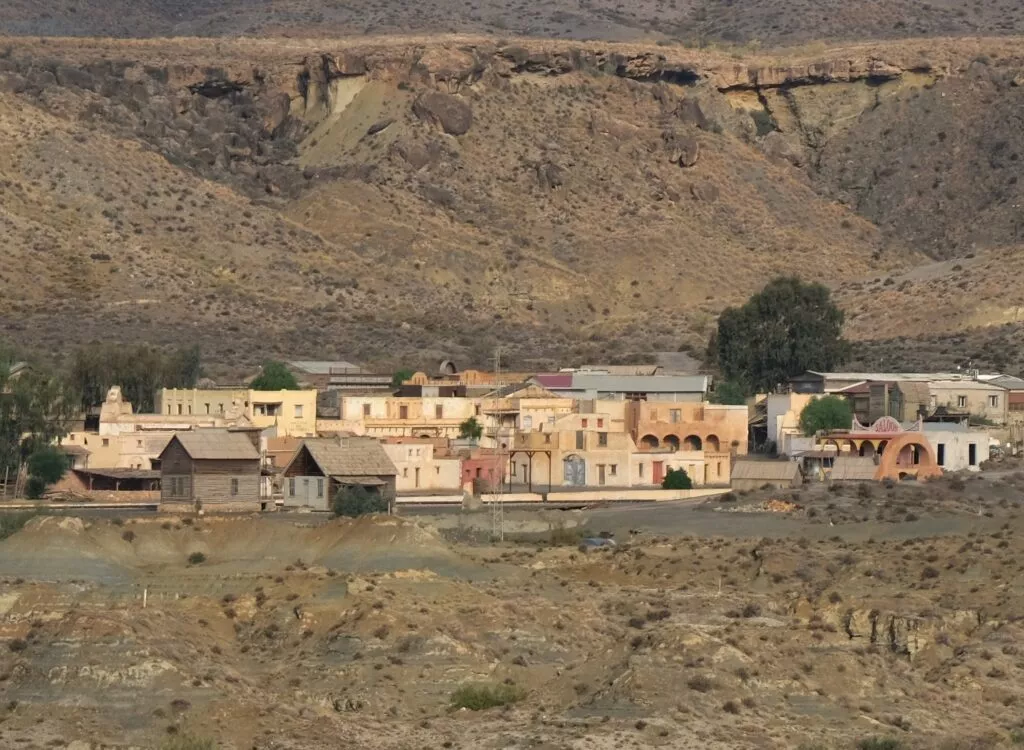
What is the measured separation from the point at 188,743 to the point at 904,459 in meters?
48.6

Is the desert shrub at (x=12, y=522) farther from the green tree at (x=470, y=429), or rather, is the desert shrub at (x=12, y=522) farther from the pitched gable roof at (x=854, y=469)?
the pitched gable roof at (x=854, y=469)

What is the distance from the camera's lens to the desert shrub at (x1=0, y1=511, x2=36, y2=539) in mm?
67688

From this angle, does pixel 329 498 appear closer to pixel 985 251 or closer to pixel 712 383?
pixel 712 383

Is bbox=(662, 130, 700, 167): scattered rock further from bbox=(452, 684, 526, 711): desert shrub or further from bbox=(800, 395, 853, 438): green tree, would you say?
bbox=(452, 684, 526, 711): desert shrub

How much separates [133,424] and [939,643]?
40.2 metres

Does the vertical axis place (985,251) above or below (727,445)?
above

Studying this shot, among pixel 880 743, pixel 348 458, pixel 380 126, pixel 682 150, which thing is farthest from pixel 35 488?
pixel 682 150

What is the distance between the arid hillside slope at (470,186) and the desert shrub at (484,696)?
79.0 metres

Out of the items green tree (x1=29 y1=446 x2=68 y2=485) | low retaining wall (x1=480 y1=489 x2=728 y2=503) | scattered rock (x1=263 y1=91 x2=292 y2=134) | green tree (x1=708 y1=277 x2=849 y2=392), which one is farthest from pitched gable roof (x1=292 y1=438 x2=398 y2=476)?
scattered rock (x1=263 y1=91 x2=292 y2=134)

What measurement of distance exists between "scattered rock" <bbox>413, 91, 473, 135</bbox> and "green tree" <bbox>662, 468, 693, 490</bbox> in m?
79.9

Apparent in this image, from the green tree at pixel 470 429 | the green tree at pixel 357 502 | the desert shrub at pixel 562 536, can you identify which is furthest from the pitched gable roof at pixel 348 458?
the green tree at pixel 470 429

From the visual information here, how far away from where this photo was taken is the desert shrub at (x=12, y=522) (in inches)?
2665

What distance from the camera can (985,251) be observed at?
529 ft

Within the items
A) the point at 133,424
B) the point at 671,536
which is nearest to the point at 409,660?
the point at 671,536
